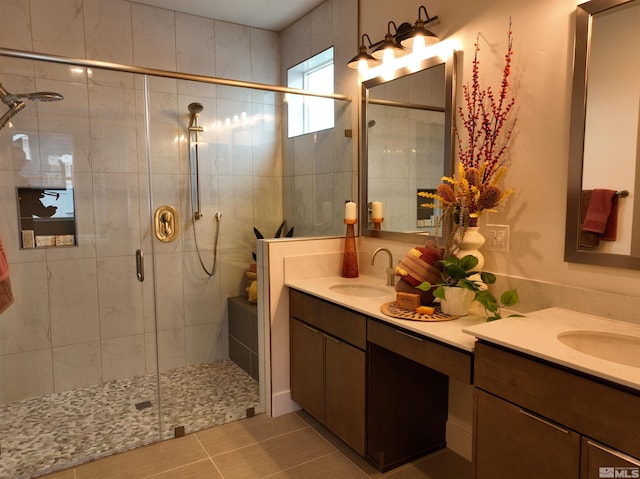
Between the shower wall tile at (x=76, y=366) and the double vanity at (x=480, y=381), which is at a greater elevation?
the double vanity at (x=480, y=381)

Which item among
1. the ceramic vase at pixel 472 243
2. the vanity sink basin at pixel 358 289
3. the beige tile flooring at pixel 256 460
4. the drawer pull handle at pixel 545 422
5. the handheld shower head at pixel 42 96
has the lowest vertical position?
the beige tile flooring at pixel 256 460

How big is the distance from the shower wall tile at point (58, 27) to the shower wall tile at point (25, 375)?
6.34 feet

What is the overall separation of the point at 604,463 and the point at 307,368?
63.7 inches

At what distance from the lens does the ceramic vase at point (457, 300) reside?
1877 mm

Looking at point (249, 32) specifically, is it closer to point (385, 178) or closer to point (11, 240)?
point (385, 178)

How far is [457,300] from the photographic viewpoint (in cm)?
188

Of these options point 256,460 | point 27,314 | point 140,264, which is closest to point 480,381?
point 256,460

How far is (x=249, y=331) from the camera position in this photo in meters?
3.02

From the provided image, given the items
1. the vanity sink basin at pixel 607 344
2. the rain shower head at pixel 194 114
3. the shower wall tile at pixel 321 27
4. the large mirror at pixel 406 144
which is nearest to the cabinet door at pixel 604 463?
the vanity sink basin at pixel 607 344

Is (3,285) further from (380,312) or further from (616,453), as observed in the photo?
(616,453)

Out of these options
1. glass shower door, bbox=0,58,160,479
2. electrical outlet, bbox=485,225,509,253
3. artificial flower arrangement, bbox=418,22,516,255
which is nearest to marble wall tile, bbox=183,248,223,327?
glass shower door, bbox=0,58,160,479

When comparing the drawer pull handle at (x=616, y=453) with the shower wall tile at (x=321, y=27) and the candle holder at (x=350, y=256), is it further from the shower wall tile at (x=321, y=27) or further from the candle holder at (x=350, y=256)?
the shower wall tile at (x=321, y=27)

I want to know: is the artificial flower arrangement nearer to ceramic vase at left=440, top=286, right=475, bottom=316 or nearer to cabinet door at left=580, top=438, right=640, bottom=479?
ceramic vase at left=440, top=286, right=475, bottom=316

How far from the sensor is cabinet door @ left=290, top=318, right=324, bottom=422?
7.95 ft
